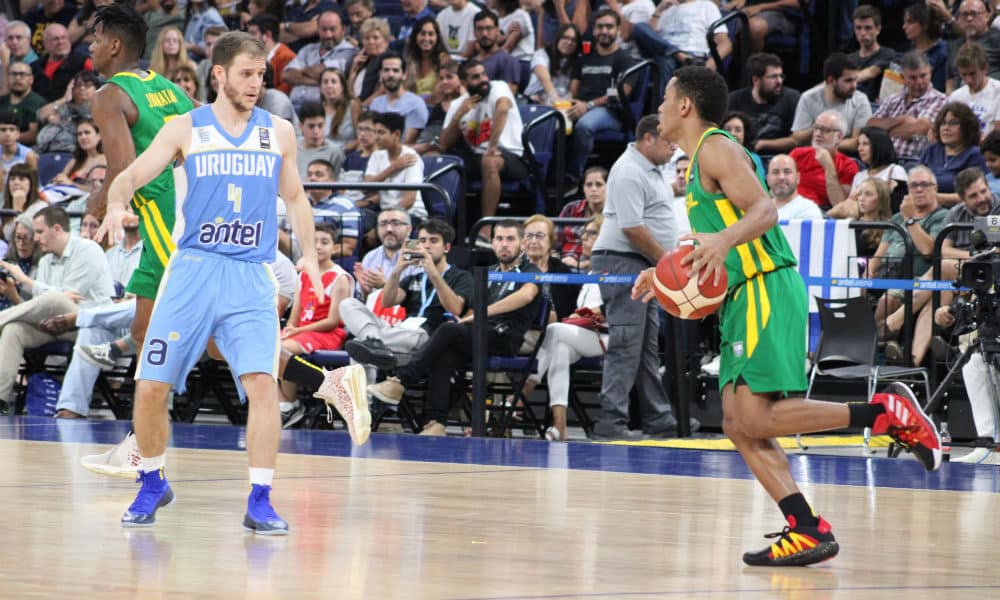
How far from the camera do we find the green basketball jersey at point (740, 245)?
496 cm

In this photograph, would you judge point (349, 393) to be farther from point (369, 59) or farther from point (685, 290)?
point (369, 59)

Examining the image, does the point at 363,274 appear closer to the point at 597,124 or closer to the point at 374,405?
the point at 374,405

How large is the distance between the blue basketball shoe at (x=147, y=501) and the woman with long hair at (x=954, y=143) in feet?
23.8

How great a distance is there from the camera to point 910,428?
4.93 m

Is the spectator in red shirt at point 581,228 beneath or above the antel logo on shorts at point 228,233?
above

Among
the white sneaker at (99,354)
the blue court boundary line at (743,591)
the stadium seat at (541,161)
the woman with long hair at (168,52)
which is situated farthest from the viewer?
the woman with long hair at (168,52)

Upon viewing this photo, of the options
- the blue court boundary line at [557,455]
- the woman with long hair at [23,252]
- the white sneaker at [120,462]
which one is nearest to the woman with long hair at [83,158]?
the woman with long hair at [23,252]

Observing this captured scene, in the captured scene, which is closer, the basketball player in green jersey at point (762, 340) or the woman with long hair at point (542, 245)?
the basketball player in green jersey at point (762, 340)

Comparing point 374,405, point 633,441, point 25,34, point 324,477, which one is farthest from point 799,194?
point 25,34

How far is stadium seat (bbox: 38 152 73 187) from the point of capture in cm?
1462

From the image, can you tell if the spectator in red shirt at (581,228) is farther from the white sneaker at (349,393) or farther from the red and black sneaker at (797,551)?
the red and black sneaker at (797,551)

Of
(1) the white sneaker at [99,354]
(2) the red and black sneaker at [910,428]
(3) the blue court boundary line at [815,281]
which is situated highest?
Result: (3) the blue court boundary line at [815,281]

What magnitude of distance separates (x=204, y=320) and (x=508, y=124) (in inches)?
319

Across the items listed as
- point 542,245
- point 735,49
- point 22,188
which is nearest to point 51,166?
point 22,188
